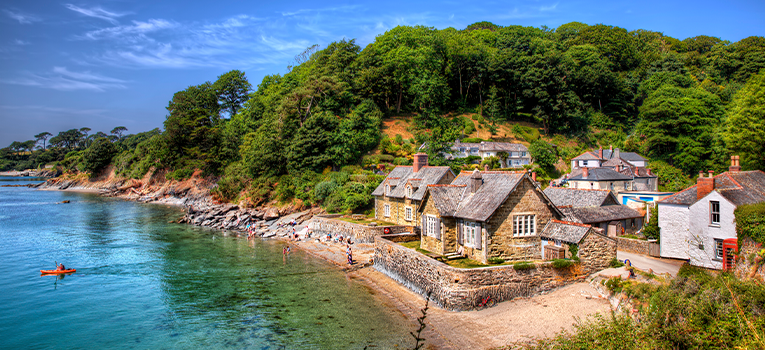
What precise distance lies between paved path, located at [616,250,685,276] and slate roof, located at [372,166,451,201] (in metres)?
14.8

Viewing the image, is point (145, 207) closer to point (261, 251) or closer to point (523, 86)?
point (261, 251)

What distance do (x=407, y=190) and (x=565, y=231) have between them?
16277 millimetres

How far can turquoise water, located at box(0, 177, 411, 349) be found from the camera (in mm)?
18938

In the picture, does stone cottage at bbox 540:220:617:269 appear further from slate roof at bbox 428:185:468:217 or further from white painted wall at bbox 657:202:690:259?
slate roof at bbox 428:185:468:217

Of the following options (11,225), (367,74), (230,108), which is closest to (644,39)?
(367,74)

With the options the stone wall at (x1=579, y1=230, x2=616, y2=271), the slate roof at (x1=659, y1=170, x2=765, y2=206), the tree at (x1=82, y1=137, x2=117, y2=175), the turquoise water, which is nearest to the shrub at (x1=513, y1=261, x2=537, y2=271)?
the stone wall at (x1=579, y1=230, x2=616, y2=271)

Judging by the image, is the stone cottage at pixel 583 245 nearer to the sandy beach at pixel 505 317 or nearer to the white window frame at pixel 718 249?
the sandy beach at pixel 505 317

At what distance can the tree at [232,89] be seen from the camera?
9812 centimetres

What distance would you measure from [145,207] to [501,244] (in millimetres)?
68008

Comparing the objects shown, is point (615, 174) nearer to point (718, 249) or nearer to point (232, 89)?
point (718, 249)

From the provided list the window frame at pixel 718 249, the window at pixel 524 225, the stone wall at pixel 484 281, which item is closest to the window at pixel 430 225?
the stone wall at pixel 484 281

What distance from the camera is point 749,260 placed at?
18.2m

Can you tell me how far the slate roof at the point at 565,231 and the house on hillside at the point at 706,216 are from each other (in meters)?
5.52

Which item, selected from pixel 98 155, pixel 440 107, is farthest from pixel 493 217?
pixel 98 155
